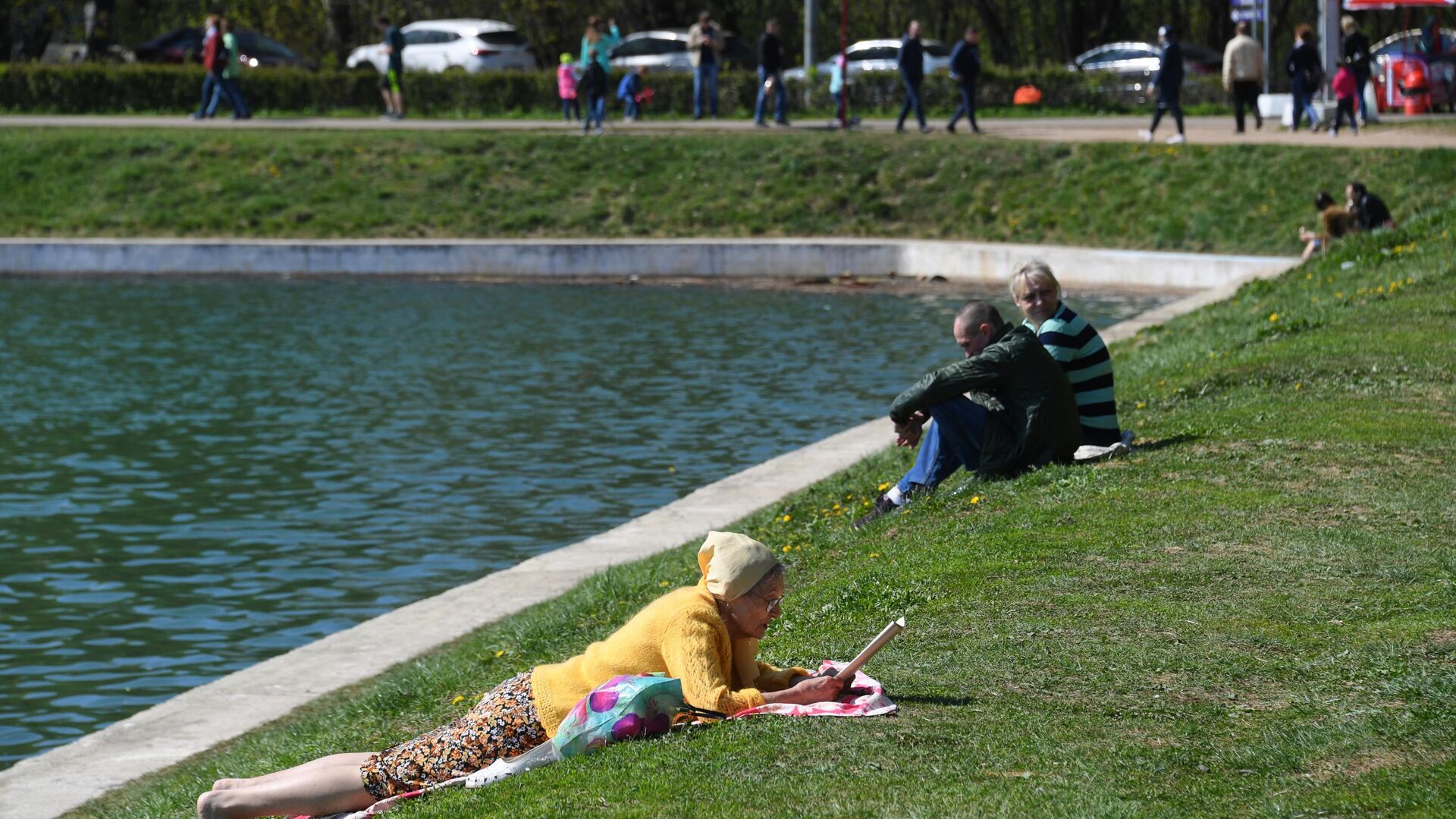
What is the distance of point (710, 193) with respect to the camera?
3053cm

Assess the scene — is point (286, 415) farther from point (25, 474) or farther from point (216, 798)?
point (216, 798)

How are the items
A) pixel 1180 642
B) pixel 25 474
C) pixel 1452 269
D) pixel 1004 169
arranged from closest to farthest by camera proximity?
pixel 1180 642 → pixel 25 474 → pixel 1452 269 → pixel 1004 169

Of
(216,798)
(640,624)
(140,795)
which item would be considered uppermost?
(640,624)

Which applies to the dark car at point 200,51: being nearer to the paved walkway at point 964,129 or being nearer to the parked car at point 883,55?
the paved walkway at point 964,129

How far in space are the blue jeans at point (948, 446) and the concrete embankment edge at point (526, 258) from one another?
17033 mm

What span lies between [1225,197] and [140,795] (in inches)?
876

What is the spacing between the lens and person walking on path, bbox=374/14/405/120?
1409 inches

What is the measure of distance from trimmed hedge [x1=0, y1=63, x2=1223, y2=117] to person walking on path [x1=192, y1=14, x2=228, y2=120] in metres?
2.06

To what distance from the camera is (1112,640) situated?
273 inches

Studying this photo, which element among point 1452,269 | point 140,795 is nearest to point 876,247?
point 1452,269

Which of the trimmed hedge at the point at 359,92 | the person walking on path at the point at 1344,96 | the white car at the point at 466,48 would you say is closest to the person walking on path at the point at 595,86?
the trimmed hedge at the point at 359,92

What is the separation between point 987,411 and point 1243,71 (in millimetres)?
22209

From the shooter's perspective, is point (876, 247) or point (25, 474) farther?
point (876, 247)

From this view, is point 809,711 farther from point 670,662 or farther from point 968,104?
point 968,104
